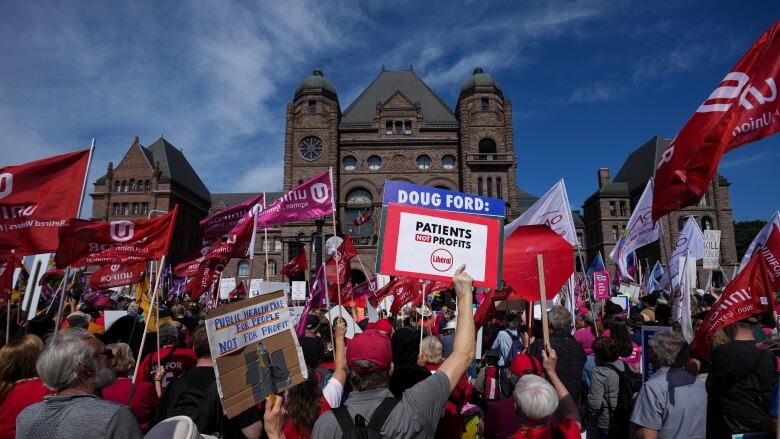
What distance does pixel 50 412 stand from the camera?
2.12 meters

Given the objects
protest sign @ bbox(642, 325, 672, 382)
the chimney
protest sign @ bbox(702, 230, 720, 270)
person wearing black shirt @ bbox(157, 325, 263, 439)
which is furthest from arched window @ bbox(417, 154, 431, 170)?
person wearing black shirt @ bbox(157, 325, 263, 439)

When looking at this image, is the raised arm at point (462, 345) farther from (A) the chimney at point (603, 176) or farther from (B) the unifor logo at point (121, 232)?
(A) the chimney at point (603, 176)

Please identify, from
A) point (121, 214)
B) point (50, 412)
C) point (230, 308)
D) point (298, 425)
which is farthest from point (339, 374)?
point (121, 214)

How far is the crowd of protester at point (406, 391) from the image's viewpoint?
2.17 meters

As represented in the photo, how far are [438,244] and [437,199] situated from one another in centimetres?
124

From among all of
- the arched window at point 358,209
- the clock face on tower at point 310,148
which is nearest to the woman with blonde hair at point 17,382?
the arched window at point 358,209

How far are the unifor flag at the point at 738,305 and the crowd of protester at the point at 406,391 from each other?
12 cm

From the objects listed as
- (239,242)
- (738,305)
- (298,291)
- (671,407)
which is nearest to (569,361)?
(671,407)

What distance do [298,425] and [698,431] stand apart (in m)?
2.95

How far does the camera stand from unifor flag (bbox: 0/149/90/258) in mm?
5535

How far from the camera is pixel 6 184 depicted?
5.52m

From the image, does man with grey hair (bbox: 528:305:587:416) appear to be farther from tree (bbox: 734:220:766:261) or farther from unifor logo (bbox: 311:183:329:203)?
tree (bbox: 734:220:766:261)

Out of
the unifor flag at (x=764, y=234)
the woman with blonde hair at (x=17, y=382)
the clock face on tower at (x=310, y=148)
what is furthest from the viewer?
the clock face on tower at (x=310, y=148)

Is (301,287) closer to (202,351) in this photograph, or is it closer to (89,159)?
(89,159)
